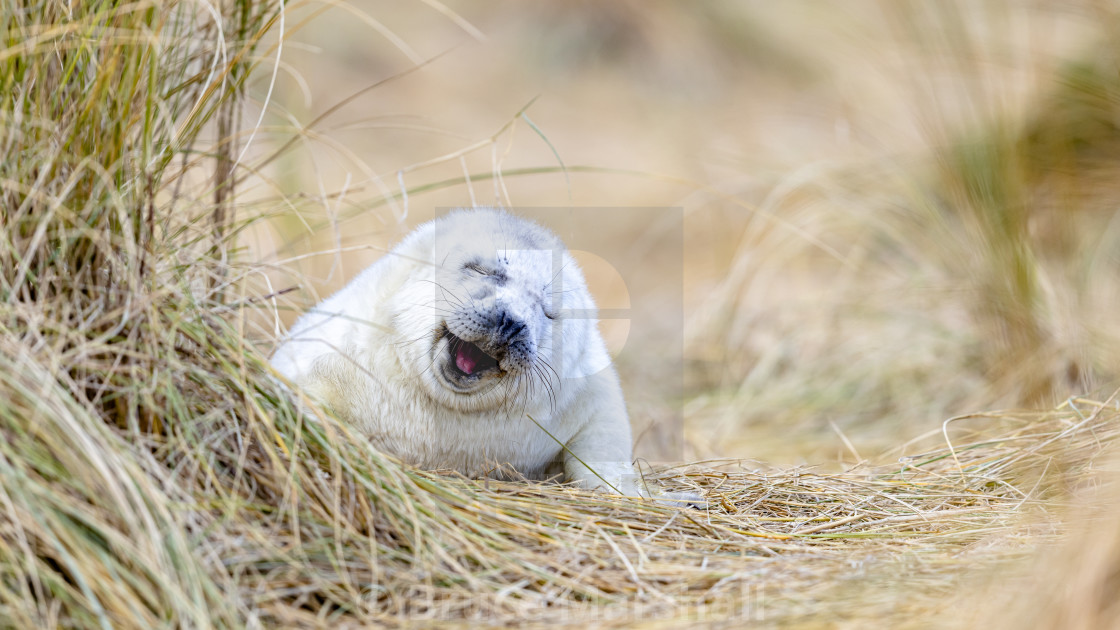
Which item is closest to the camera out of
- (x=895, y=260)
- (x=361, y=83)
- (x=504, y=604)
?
(x=504, y=604)

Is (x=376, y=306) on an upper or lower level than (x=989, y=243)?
lower

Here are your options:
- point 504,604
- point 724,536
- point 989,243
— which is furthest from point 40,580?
point 989,243

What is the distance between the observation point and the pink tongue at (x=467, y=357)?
2520mm

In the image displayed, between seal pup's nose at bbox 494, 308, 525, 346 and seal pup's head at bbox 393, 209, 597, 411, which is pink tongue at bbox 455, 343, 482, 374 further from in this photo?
seal pup's nose at bbox 494, 308, 525, 346

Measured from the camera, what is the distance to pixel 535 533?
2125 millimetres

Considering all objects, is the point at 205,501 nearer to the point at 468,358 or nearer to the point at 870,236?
the point at 468,358

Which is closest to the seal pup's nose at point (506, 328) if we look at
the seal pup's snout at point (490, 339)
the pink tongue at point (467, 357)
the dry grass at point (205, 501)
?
the seal pup's snout at point (490, 339)

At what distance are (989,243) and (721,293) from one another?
166cm

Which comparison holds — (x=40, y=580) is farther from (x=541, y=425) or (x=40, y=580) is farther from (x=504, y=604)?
(x=541, y=425)

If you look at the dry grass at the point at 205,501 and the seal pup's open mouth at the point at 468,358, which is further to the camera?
the seal pup's open mouth at the point at 468,358

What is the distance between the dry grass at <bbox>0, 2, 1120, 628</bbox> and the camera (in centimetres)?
166

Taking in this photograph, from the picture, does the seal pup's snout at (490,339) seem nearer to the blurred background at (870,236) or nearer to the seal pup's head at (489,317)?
the seal pup's head at (489,317)

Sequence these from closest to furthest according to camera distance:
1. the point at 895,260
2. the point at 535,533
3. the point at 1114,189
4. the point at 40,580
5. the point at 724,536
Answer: the point at 40,580 → the point at 535,533 → the point at 724,536 → the point at 1114,189 → the point at 895,260

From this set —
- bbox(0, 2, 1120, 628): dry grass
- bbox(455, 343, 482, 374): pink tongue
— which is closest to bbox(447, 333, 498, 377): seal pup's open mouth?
bbox(455, 343, 482, 374): pink tongue
